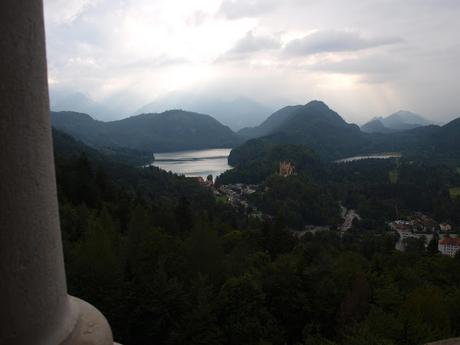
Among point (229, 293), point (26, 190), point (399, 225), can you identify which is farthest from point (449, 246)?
point (26, 190)

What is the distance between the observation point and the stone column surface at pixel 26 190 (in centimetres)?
149

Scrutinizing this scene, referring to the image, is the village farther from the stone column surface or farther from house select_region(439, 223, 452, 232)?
the stone column surface

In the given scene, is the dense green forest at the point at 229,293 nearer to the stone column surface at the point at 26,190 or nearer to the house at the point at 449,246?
the stone column surface at the point at 26,190

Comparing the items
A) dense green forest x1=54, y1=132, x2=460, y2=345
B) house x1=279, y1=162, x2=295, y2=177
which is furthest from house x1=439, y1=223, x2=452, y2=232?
dense green forest x1=54, y1=132, x2=460, y2=345

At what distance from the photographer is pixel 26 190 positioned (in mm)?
1569

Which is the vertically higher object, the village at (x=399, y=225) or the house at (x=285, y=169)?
the house at (x=285, y=169)

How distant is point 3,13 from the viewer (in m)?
1.44

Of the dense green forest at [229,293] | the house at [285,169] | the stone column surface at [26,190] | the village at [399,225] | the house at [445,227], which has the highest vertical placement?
the stone column surface at [26,190]

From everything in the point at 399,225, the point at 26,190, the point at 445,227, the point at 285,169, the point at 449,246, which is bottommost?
the point at 445,227

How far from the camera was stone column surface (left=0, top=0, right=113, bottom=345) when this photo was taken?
1.49 m

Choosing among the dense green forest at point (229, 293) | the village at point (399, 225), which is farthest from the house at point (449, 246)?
the dense green forest at point (229, 293)

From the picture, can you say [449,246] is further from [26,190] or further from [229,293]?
[26,190]

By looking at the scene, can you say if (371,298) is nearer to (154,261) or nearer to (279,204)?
(154,261)

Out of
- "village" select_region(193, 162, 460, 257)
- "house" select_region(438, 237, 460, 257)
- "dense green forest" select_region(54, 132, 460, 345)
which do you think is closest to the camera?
"dense green forest" select_region(54, 132, 460, 345)
